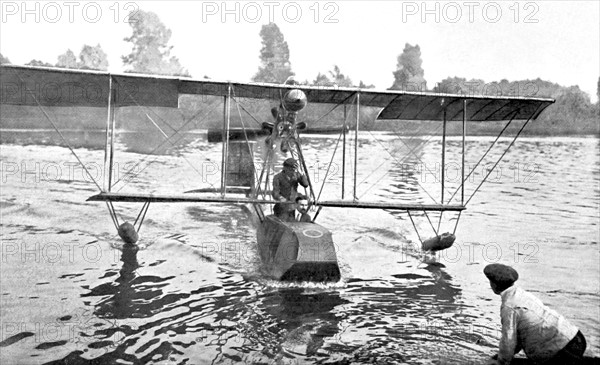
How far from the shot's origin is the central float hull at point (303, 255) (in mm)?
9422

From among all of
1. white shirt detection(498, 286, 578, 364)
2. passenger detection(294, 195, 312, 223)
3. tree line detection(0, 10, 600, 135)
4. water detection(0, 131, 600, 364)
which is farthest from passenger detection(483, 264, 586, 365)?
tree line detection(0, 10, 600, 135)

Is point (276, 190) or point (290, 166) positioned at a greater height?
point (290, 166)

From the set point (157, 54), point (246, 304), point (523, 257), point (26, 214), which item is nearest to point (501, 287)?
point (246, 304)

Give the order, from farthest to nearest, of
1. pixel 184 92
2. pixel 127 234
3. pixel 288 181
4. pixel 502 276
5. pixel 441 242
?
pixel 127 234 < pixel 441 242 < pixel 184 92 < pixel 288 181 < pixel 502 276

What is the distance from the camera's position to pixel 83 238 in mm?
14875

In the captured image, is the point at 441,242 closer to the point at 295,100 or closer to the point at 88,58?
the point at 295,100

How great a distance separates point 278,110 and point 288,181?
5.99 ft

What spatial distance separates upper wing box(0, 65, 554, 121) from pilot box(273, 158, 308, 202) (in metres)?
1.65

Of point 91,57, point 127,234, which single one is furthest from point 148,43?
point 127,234

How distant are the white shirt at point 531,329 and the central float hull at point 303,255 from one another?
429cm

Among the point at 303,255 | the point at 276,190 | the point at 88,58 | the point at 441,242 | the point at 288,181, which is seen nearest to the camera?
the point at 303,255

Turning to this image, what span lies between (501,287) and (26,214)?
1645 cm

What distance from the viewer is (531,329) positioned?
5473mm

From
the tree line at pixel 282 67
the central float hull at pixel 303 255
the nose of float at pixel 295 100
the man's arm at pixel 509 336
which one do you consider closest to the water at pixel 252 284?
the central float hull at pixel 303 255
